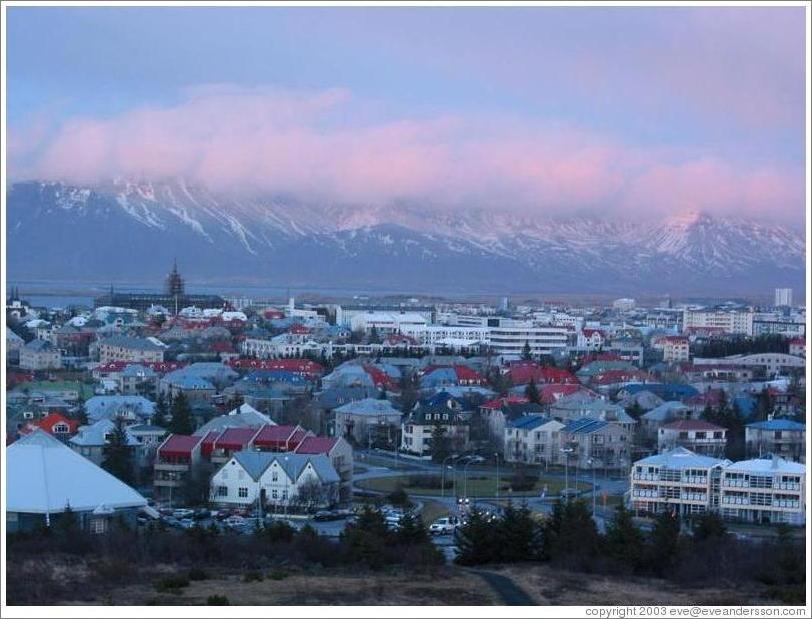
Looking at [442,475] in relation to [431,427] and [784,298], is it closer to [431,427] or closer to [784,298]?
[431,427]

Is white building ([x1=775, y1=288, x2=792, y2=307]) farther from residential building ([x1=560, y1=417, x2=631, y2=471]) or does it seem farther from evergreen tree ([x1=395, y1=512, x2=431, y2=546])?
evergreen tree ([x1=395, y1=512, x2=431, y2=546])

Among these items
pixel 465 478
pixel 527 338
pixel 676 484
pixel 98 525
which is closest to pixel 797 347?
pixel 527 338

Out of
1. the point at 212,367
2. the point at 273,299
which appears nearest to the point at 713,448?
the point at 212,367

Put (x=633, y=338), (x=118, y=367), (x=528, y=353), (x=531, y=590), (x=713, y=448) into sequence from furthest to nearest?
(x=633, y=338), (x=528, y=353), (x=118, y=367), (x=713, y=448), (x=531, y=590)

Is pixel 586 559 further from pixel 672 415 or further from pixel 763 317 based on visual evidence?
pixel 763 317

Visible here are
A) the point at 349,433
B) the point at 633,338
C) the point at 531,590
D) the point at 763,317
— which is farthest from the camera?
the point at 763,317

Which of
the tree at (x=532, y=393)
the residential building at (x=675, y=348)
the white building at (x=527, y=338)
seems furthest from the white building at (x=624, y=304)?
the tree at (x=532, y=393)

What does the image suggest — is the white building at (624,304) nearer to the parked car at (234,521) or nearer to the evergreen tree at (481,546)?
the parked car at (234,521)
